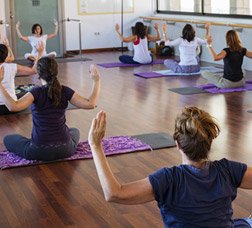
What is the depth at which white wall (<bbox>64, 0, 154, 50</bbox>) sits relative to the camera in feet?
35.9

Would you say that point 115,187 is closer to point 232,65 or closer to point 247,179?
point 247,179

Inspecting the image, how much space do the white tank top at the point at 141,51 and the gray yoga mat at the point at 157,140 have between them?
15.0ft

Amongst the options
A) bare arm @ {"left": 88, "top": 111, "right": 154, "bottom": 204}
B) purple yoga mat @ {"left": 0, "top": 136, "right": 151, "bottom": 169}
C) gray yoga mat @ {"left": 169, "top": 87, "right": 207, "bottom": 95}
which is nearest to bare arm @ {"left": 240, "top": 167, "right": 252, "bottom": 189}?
bare arm @ {"left": 88, "top": 111, "right": 154, "bottom": 204}

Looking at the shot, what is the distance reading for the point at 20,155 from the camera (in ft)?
13.4

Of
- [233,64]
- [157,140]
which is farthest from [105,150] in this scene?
[233,64]

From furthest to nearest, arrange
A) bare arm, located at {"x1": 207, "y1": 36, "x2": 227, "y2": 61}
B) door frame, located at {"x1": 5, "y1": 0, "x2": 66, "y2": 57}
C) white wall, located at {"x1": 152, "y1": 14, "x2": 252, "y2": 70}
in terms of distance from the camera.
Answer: door frame, located at {"x1": 5, "y1": 0, "x2": 66, "y2": 57} → white wall, located at {"x1": 152, "y1": 14, "x2": 252, "y2": 70} → bare arm, located at {"x1": 207, "y1": 36, "x2": 227, "y2": 61}

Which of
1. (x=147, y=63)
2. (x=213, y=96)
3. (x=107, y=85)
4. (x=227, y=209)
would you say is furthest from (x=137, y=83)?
(x=227, y=209)

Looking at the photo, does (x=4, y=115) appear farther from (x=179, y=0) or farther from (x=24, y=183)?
(x=179, y=0)

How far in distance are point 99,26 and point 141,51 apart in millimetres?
2394

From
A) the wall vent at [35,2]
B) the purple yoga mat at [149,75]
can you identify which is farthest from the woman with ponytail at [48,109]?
the wall vent at [35,2]

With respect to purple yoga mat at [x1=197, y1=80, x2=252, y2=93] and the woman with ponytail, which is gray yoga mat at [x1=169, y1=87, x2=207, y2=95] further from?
the woman with ponytail

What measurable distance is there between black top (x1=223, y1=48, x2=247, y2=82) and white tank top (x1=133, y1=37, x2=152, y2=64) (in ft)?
8.07

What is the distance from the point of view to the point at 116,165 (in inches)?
156

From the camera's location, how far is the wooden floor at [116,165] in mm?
3064
